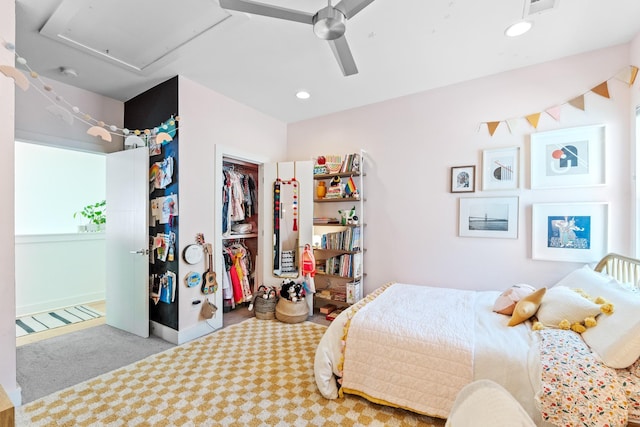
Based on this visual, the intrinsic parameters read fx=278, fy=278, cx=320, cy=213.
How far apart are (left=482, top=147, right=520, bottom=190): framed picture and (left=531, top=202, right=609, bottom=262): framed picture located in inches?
12.2

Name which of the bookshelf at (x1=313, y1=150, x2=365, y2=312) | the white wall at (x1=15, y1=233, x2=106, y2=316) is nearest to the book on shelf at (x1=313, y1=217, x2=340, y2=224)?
the bookshelf at (x1=313, y1=150, x2=365, y2=312)

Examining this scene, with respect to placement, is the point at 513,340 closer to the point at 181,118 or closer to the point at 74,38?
the point at 181,118

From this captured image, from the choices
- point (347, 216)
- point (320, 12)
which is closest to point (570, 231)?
point (347, 216)

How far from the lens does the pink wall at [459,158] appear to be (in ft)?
7.54

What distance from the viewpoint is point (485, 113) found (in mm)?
2791

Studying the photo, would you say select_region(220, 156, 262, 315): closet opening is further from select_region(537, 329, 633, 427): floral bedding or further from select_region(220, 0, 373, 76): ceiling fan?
select_region(537, 329, 633, 427): floral bedding

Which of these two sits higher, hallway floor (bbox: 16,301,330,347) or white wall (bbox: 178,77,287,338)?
white wall (bbox: 178,77,287,338)

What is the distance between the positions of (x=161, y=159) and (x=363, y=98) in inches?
91.4

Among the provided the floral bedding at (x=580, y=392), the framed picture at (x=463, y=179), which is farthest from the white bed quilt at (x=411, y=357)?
the framed picture at (x=463, y=179)

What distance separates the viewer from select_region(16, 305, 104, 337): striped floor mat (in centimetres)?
308

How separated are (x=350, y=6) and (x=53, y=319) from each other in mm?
4536

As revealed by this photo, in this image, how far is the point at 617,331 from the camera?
4.40 ft

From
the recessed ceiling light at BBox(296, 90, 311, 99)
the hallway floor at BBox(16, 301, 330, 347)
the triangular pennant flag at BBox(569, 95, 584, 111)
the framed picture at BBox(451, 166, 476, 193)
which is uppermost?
the recessed ceiling light at BBox(296, 90, 311, 99)

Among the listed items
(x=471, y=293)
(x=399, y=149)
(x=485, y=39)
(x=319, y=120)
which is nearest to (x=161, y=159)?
(x=319, y=120)
